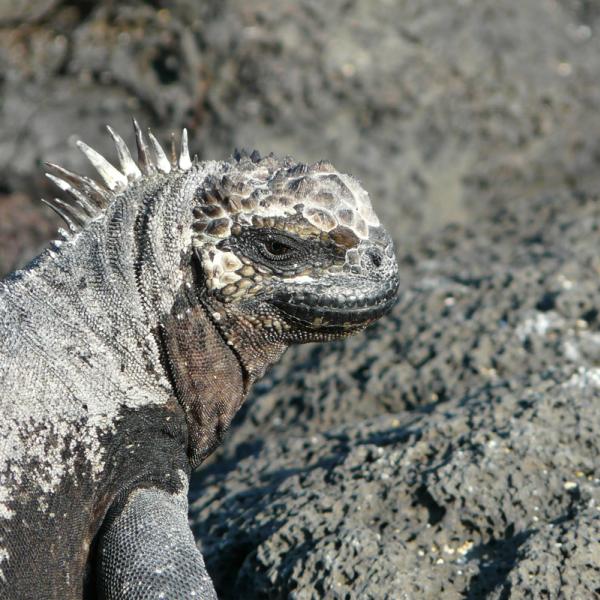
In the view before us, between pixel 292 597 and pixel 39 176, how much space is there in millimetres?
6083

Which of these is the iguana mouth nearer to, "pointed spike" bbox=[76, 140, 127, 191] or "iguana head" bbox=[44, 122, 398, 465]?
"iguana head" bbox=[44, 122, 398, 465]

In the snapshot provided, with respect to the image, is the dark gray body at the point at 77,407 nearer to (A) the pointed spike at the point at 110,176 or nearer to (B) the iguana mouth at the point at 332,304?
(A) the pointed spike at the point at 110,176

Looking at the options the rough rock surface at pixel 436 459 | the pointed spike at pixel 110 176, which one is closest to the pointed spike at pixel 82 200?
the pointed spike at pixel 110 176

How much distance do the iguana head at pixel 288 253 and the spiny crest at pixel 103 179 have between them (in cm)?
31

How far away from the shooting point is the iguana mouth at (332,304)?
354 centimetres

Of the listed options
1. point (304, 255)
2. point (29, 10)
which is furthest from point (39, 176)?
point (304, 255)

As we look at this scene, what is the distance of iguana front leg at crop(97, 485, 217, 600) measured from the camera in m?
3.07

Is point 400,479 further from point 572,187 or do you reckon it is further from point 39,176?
point 39,176

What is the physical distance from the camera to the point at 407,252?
716cm

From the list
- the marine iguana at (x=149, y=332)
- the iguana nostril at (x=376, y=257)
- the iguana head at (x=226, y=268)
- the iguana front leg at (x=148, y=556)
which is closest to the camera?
the iguana front leg at (x=148, y=556)

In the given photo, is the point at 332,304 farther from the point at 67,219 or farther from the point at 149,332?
the point at 67,219

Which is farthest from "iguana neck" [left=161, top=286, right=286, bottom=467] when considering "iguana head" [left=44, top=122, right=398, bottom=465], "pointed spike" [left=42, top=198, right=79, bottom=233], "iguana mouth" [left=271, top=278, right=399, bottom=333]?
"pointed spike" [left=42, top=198, right=79, bottom=233]

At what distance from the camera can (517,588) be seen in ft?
10.3

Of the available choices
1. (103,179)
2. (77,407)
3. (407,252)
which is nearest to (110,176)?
(103,179)
